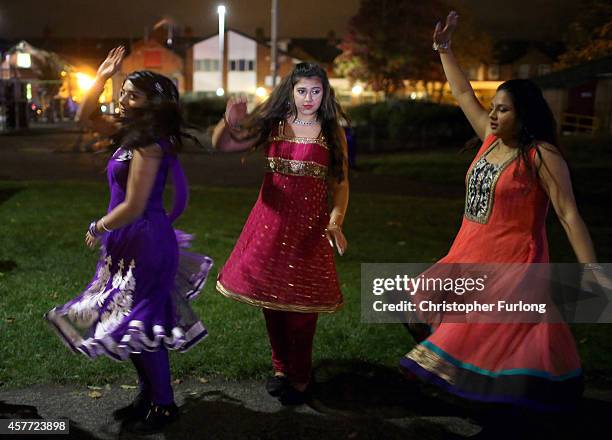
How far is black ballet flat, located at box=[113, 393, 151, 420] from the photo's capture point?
4.37 meters

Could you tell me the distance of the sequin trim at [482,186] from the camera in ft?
13.1

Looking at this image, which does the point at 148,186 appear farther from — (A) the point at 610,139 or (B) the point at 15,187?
(A) the point at 610,139

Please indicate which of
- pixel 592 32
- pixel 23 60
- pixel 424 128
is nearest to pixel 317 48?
pixel 592 32

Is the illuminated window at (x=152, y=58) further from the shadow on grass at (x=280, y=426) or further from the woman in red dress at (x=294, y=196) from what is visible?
the shadow on grass at (x=280, y=426)

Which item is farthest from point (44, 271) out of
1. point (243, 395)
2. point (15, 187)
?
point (15, 187)

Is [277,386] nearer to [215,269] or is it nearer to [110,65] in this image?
[110,65]

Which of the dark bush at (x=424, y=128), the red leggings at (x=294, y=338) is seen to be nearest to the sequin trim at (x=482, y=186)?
the red leggings at (x=294, y=338)

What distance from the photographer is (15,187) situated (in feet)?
48.3

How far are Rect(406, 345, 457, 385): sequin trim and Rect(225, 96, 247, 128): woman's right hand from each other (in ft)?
5.33

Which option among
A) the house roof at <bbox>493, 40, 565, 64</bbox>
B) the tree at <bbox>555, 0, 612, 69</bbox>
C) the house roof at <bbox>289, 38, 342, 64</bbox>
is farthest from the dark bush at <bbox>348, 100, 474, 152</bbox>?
the house roof at <bbox>493, 40, 565, 64</bbox>

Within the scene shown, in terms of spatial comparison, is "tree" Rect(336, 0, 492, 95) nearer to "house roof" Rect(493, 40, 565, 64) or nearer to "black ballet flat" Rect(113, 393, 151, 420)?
"house roof" Rect(493, 40, 565, 64)

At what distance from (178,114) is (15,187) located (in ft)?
38.4

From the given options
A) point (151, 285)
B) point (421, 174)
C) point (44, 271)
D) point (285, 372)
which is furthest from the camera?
point (421, 174)

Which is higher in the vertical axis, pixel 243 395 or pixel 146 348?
pixel 146 348
